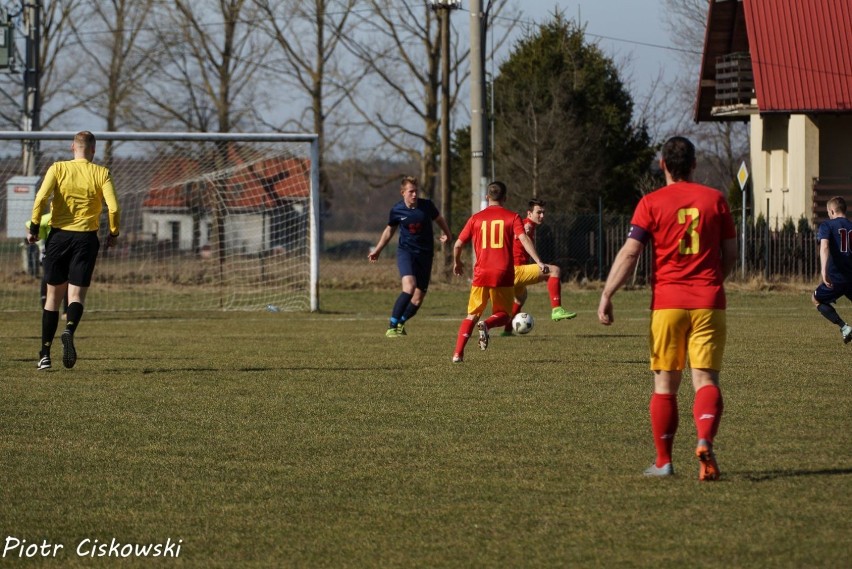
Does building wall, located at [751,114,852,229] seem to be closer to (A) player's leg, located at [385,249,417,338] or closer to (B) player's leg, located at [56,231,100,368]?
(A) player's leg, located at [385,249,417,338]

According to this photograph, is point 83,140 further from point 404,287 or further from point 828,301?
point 828,301

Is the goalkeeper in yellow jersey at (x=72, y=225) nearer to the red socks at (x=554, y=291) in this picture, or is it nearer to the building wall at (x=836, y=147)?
the red socks at (x=554, y=291)

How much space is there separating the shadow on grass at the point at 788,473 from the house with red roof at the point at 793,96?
25360mm

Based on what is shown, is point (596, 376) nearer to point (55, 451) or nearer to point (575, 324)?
point (55, 451)

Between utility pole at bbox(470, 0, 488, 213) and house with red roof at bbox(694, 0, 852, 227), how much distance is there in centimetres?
994

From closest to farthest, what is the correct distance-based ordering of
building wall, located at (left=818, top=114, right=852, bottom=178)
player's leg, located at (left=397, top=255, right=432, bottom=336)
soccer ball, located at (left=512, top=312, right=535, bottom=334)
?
1. soccer ball, located at (left=512, top=312, right=535, bottom=334)
2. player's leg, located at (left=397, top=255, right=432, bottom=336)
3. building wall, located at (left=818, top=114, right=852, bottom=178)

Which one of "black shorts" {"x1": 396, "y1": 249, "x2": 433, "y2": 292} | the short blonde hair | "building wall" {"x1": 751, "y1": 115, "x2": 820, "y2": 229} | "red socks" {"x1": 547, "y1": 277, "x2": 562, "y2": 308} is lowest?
"red socks" {"x1": 547, "y1": 277, "x2": 562, "y2": 308}

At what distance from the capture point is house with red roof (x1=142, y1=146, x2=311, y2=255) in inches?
968

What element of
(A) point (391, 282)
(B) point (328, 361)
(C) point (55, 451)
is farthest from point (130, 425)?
(A) point (391, 282)

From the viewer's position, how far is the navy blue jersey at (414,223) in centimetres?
1516

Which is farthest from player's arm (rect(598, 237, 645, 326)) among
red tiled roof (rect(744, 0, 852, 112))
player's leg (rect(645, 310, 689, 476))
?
red tiled roof (rect(744, 0, 852, 112))

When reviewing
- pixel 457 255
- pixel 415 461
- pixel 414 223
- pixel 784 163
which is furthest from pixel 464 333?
pixel 784 163

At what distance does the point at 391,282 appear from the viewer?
28.0m

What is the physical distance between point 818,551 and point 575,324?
1307 cm
